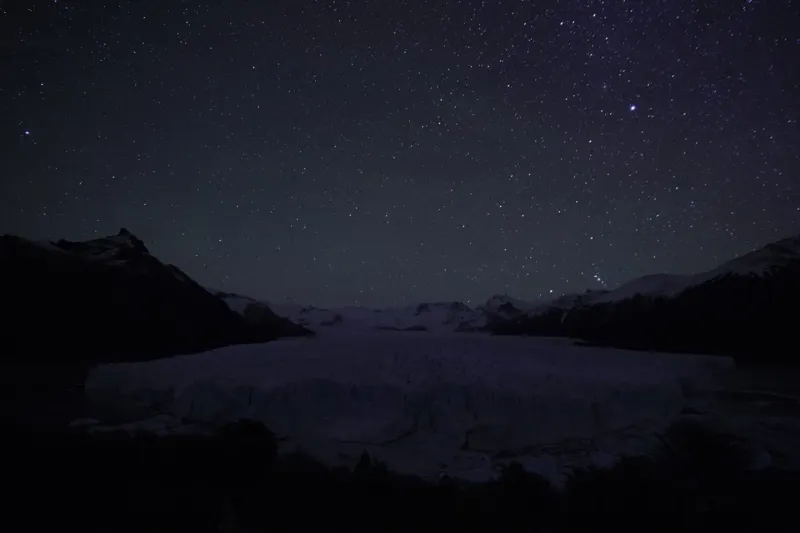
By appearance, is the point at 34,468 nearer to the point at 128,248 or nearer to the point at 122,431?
the point at 122,431

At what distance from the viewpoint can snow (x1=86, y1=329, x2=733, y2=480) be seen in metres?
12.5

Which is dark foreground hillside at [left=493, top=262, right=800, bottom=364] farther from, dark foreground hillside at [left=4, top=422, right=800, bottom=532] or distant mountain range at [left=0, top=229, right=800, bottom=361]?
dark foreground hillside at [left=4, top=422, right=800, bottom=532]

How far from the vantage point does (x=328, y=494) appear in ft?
33.4

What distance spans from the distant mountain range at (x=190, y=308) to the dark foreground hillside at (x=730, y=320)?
52mm

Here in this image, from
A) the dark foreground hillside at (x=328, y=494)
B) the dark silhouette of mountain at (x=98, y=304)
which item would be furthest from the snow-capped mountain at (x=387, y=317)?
the dark foreground hillside at (x=328, y=494)

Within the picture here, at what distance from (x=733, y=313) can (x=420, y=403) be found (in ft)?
66.5

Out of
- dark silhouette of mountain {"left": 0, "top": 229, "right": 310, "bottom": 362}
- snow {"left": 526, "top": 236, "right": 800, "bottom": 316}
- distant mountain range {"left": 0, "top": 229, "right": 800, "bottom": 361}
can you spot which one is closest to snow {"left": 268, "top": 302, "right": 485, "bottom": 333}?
distant mountain range {"left": 0, "top": 229, "right": 800, "bottom": 361}

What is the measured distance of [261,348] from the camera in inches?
901

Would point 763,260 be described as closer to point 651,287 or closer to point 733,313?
point 733,313

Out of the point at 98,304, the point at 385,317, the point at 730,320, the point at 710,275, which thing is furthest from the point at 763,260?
the point at 385,317

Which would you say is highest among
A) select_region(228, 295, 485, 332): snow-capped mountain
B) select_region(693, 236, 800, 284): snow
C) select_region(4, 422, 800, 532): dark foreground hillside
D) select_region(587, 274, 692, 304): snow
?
select_region(693, 236, 800, 284): snow

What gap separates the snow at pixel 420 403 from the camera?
41.1 feet

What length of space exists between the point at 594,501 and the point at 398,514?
4.16 metres

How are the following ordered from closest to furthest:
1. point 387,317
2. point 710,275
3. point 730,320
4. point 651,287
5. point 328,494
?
1. point 328,494
2. point 730,320
3. point 710,275
4. point 651,287
5. point 387,317
